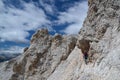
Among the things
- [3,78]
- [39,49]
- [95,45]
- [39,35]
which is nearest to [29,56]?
[39,49]

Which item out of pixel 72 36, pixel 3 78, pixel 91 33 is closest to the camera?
pixel 91 33

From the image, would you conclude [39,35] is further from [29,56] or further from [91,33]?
[91,33]

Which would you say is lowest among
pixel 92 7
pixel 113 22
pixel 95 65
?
pixel 95 65

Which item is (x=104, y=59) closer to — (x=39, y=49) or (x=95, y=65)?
(x=95, y=65)

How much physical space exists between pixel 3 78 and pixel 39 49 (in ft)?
44.5

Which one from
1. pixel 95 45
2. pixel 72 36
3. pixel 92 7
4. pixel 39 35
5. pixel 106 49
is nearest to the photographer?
pixel 106 49

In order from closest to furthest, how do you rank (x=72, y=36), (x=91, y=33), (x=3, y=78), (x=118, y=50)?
1. (x=118, y=50)
2. (x=91, y=33)
3. (x=72, y=36)
4. (x=3, y=78)

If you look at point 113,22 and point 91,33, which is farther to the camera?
point 91,33

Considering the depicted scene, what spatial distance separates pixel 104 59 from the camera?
16625 millimetres

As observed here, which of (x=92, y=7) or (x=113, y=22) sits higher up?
(x=92, y=7)

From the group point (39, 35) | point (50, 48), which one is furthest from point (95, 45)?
point (39, 35)

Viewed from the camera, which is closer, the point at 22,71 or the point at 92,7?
the point at 92,7

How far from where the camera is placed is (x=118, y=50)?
624 inches

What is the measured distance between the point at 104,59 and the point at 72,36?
20.0m
